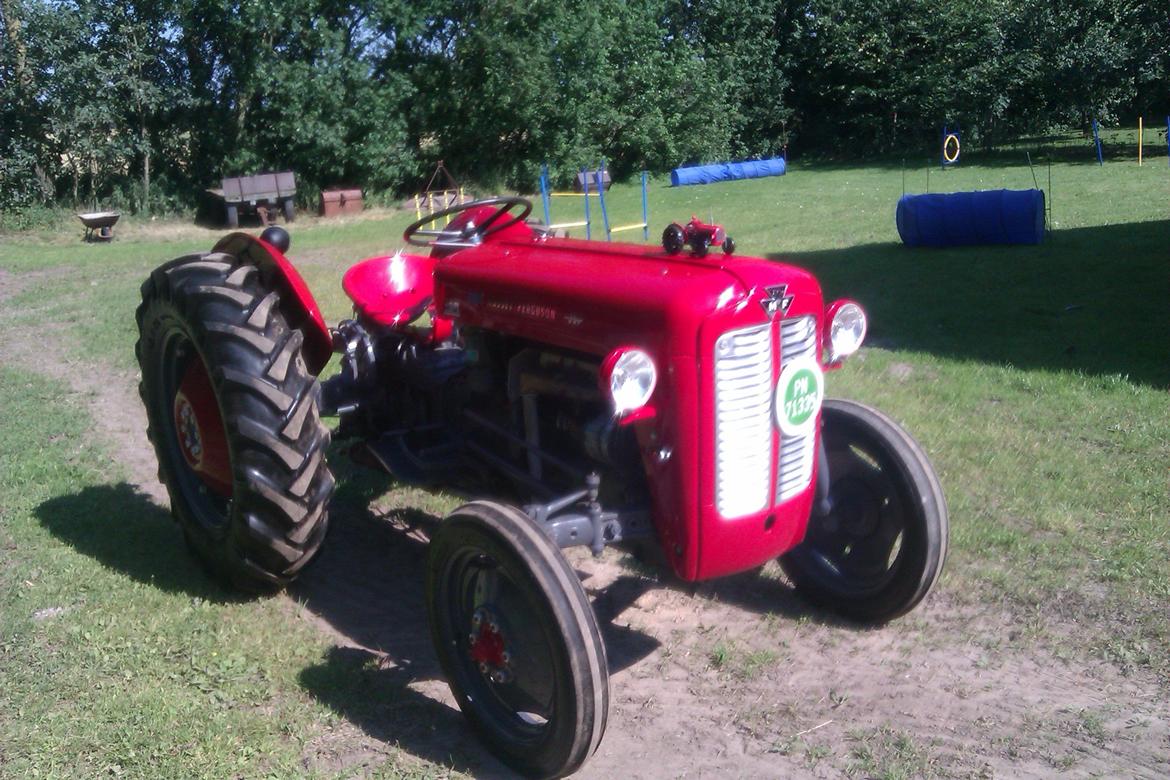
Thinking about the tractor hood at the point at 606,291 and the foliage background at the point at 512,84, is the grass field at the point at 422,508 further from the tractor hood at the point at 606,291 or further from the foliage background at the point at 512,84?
the foliage background at the point at 512,84

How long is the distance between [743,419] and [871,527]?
1.13 metres

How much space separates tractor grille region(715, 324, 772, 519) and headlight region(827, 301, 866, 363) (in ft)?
1.54

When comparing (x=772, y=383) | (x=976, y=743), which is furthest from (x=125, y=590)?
(x=976, y=743)

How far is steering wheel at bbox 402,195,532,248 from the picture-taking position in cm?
468

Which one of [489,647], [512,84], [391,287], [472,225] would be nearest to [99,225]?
[512,84]

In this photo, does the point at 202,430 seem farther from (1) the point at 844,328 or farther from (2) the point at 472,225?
(1) the point at 844,328

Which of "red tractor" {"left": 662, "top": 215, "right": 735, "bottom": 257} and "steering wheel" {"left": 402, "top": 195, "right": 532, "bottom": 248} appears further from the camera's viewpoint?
"steering wheel" {"left": 402, "top": 195, "right": 532, "bottom": 248}

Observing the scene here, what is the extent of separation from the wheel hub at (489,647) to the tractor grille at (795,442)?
1014 mm

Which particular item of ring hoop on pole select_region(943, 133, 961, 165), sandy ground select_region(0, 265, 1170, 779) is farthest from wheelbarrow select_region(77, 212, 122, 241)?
ring hoop on pole select_region(943, 133, 961, 165)

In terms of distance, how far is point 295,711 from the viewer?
3.77 meters

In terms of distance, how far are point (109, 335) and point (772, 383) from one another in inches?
328

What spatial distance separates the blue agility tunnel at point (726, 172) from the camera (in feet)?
93.7

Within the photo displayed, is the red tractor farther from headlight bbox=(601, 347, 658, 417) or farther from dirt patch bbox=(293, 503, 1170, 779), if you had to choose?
dirt patch bbox=(293, 503, 1170, 779)

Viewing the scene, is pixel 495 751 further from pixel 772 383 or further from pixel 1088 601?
pixel 1088 601
